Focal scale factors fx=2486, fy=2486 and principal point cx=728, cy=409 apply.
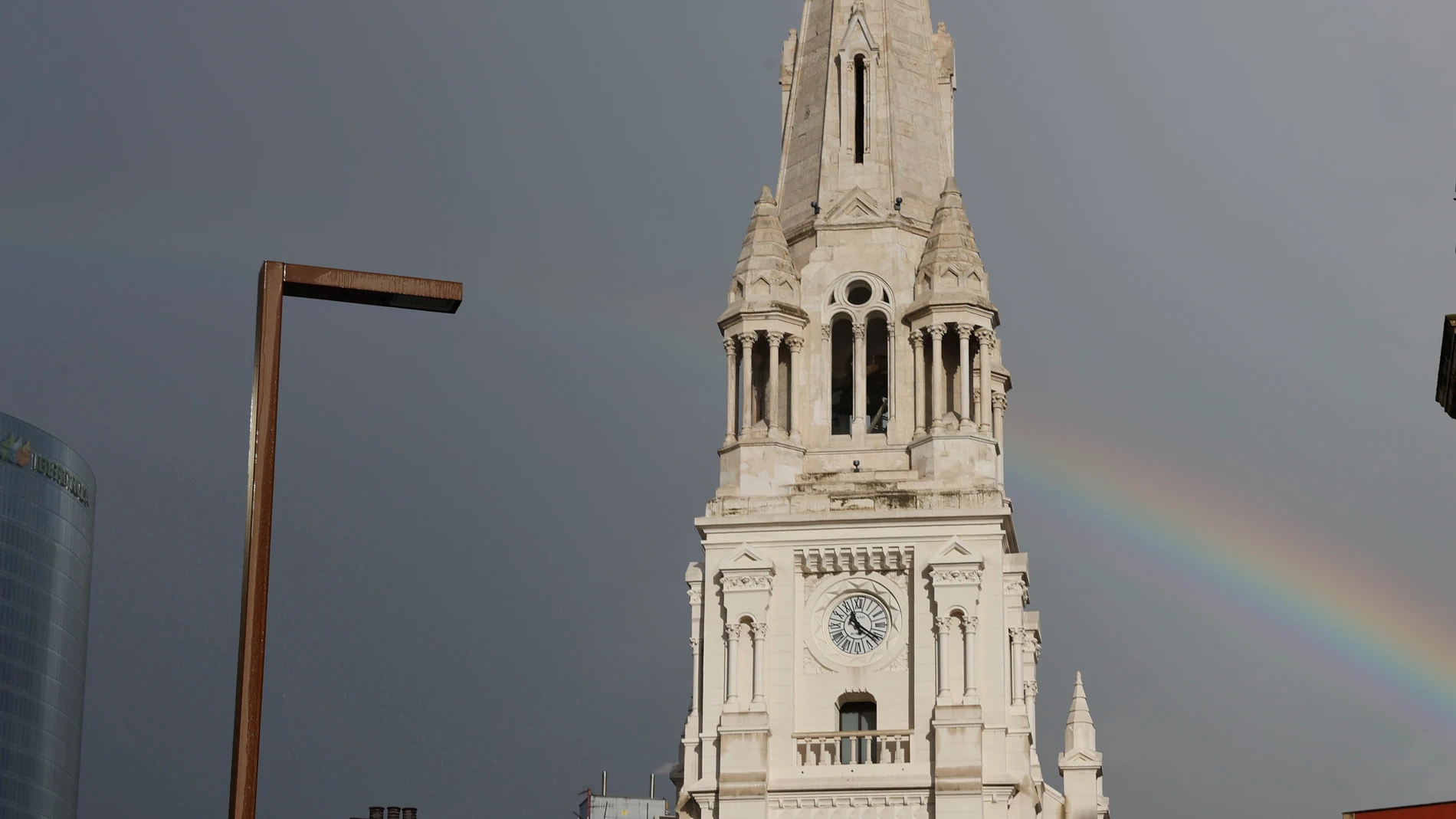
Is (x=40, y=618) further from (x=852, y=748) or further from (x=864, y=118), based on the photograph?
(x=852, y=748)

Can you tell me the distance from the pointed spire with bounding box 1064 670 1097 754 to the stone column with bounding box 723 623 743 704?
11.9 metres

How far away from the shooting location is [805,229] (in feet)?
254

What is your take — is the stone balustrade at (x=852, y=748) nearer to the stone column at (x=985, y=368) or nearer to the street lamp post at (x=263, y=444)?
the stone column at (x=985, y=368)

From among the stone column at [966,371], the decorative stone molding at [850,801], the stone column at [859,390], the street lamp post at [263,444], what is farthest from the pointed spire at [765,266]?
the street lamp post at [263,444]

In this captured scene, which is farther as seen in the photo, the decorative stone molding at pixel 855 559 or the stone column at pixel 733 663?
the decorative stone molding at pixel 855 559

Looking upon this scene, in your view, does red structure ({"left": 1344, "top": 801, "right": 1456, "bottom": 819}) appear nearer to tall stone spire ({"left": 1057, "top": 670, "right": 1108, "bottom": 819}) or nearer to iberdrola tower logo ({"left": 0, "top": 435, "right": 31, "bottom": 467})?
tall stone spire ({"left": 1057, "top": 670, "right": 1108, "bottom": 819})

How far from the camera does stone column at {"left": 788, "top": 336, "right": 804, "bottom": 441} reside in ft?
243

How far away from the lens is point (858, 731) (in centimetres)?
7006

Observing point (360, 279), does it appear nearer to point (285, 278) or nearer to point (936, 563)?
point (285, 278)

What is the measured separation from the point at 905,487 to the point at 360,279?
4416 cm

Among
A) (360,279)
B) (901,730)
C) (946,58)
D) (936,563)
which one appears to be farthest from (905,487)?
(360,279)

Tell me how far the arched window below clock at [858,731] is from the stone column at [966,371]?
351 inches

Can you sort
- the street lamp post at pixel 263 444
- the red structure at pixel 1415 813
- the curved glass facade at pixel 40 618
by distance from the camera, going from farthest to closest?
1. the curved glass facade at pixel 40 618
2. the red structure at pixel 1415 813
3. the street lamp post at pixel 263 444

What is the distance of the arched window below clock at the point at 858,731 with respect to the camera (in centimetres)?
7000
